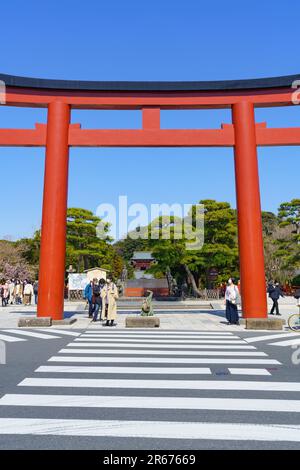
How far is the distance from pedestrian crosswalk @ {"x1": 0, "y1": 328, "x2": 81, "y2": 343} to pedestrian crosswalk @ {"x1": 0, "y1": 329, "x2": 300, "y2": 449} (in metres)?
2.25

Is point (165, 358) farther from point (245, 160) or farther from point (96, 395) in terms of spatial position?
point (245, 160)

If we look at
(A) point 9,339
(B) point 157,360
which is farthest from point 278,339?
(A) point 9,339

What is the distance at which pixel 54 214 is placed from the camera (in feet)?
40.0

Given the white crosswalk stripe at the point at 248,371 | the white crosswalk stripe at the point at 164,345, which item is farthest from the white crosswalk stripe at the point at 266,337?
the white crosswalk stripe at the point at 248,371

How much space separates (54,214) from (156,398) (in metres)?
8.85

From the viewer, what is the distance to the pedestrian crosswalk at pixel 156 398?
11.1ft

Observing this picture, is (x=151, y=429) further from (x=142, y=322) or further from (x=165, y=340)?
(x=142, y=322)

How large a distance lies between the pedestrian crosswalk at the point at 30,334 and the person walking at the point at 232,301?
4922 millimetres

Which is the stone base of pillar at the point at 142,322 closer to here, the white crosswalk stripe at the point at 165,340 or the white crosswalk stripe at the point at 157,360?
the white crosswalk stripe at the point at 165,340

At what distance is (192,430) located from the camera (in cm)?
340

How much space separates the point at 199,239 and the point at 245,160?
17673 mm

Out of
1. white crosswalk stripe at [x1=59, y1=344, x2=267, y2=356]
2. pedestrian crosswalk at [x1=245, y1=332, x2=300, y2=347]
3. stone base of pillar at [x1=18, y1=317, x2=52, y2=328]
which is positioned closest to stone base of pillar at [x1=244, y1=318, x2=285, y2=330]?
pedestrian crosswalk at [x1=245, y1=332, x2=300, y2=347]

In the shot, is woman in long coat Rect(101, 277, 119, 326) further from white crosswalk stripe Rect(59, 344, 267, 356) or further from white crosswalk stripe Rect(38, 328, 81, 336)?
white crosswalk stripe Rect(59, 344, 267, 356)
